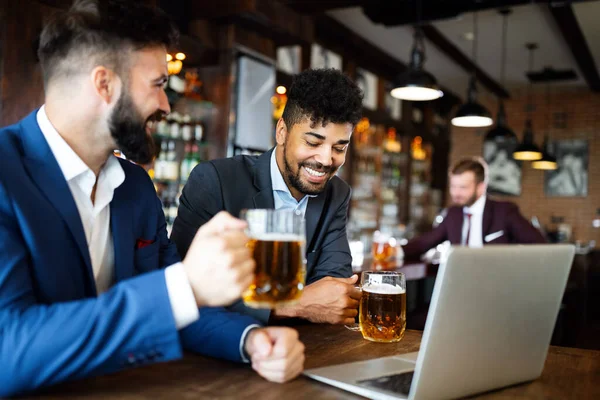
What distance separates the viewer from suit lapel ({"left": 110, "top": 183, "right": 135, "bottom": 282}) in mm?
1263

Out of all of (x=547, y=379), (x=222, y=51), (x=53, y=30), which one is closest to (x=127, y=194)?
(x=53, y=30)

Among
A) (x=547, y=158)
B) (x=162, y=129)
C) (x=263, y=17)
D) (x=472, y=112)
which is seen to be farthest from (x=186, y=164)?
(x=547, y=158)

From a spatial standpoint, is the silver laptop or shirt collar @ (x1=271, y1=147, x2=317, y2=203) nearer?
the silver laptop

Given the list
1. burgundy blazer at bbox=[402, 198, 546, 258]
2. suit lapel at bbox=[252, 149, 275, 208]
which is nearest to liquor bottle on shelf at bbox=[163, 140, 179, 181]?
burgundy blazer at bbox=[402, 198, 546, 258]

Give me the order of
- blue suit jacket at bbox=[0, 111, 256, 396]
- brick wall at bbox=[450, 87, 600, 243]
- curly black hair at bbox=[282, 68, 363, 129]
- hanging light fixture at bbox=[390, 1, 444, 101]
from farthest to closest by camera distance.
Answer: brick wall at bbox=[450, 87, 600, 243] < hanging light fixture at bbox=[390, 1, 444, 101] < curly black hair at bbox=[282, 68, 363, 129] < blue suit jacket at bbox=[0, 111, 256, 396]

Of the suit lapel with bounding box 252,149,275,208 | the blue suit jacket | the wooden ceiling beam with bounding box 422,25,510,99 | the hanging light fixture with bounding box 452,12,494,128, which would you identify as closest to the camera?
the blue suit jacket

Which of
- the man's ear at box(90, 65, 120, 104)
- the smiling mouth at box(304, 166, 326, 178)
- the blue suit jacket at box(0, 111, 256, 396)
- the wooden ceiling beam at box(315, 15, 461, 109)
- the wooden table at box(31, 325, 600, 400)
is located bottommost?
the wooden table at box(31, 325, 600, 400)

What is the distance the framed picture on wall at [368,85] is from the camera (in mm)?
7090

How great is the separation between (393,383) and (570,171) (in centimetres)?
925

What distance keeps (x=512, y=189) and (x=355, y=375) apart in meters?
9.32

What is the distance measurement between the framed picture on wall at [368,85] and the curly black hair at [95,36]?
236 inches

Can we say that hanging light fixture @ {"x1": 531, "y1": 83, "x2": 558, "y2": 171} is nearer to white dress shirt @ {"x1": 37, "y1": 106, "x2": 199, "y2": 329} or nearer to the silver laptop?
the silver laptop

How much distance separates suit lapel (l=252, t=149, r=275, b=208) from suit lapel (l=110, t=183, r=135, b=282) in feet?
2.20

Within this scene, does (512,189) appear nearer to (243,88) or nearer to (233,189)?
(243,88)
